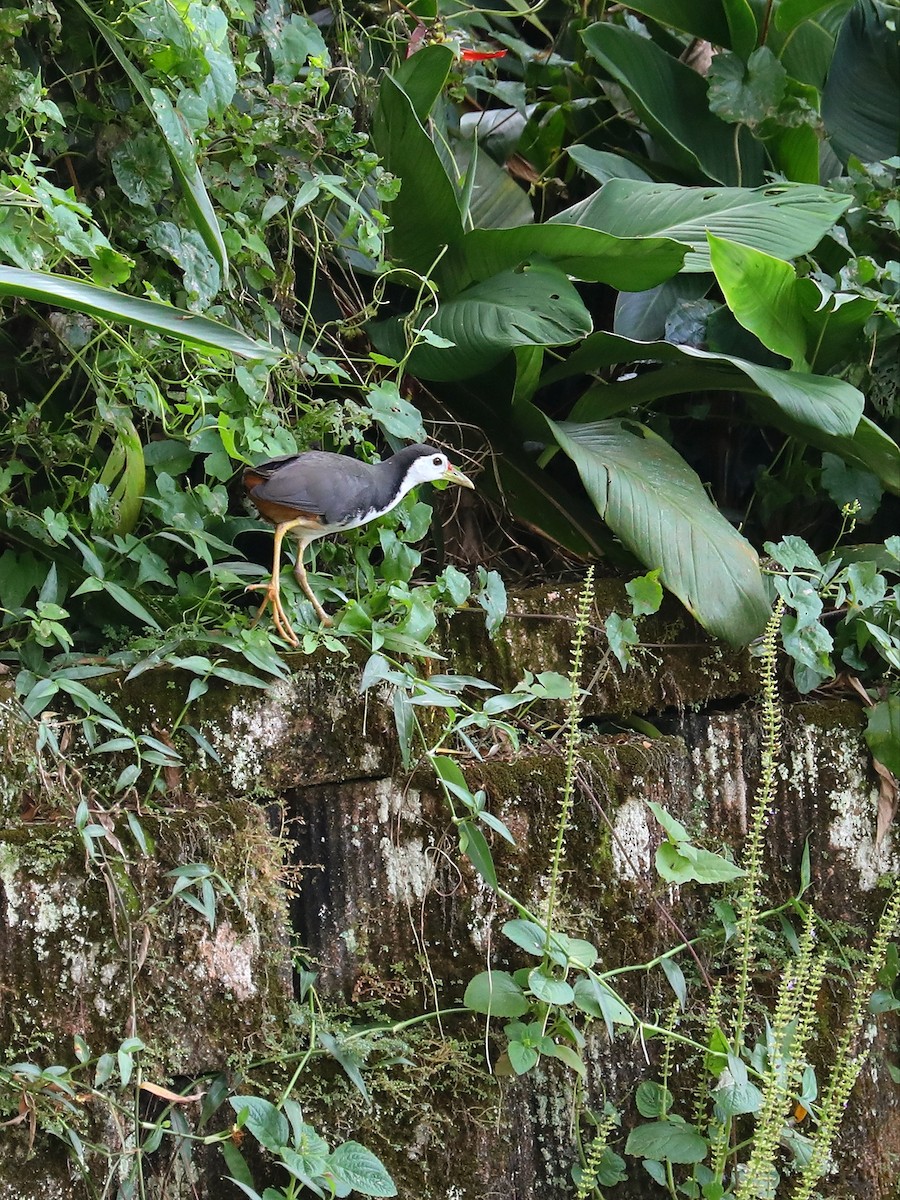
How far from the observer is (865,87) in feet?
12.2

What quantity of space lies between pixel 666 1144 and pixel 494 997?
0.48 metres

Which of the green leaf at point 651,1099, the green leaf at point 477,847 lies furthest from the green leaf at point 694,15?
the green leaf at point 651,1099

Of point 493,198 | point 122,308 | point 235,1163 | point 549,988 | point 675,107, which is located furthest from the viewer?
point 675,107

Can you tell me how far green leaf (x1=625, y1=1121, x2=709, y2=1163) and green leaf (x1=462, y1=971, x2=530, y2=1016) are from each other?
15.0 inches

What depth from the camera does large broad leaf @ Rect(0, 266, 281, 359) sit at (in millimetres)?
1669

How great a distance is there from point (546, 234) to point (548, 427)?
0.46 meters

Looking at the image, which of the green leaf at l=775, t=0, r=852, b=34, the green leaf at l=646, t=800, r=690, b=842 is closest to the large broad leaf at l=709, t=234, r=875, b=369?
the green leaf at l=775, t=0, r=852, b=34

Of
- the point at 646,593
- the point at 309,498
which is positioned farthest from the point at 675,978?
the point at 309,498

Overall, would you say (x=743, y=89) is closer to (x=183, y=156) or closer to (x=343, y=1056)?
(x=183, y=156)

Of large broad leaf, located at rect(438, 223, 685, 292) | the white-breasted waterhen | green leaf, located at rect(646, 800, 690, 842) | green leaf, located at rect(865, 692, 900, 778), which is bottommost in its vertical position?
green leaf, located at rect(646, 800, 690, 842)

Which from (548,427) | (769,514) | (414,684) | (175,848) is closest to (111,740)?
(175,848)

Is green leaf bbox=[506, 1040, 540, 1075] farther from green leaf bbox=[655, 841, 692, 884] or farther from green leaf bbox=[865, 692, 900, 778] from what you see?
green leaf bbox=[865, 692, 900, 778]

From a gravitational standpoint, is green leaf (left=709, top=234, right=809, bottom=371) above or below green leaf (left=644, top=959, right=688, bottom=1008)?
above

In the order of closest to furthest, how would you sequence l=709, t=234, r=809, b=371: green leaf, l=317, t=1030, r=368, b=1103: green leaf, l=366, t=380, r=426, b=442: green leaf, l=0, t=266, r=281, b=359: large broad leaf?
l=0, t=266, r=281, b=359: large broad leaf, l=317, t=1030, r=368, b=1103: green leaf, l=366, t=380, r=426, b=442: green leaf, l=709, t=234, r=809, b=371: green leaf
